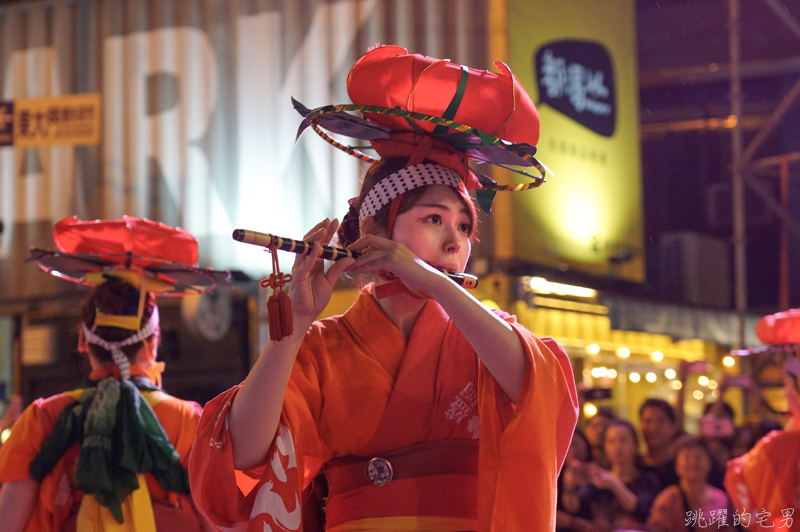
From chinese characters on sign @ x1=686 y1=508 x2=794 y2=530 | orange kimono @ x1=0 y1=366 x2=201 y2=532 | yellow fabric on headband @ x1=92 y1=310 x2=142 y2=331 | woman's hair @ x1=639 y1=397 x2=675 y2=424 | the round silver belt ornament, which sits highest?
yellow fabric on headband @ x1=92 y1=310 x2=142 y2=331

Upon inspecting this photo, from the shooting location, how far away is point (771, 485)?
3.92 metres

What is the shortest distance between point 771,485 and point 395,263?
3.15m

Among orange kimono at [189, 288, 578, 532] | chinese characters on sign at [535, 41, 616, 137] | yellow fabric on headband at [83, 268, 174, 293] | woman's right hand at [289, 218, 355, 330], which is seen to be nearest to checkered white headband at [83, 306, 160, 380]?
yellow fabric on headband at [83, 268, 174, 293]

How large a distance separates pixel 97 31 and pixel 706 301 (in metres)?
6.77

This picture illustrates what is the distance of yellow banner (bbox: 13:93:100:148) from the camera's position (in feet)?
25.0

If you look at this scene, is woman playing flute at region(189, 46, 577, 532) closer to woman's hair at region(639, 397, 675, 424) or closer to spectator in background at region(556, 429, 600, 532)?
spectator in background at region(556, 429, 600, 532)

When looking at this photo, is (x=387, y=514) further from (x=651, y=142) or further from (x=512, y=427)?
(x=651, y=142)

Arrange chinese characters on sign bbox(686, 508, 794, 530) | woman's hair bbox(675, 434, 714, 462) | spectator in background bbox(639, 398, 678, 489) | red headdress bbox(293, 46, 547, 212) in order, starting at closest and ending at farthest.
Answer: red headdress bbox(293, 46, 547, 212) < chinese characters on sign bbox(686, 508, 794, 530) < woman's hair bbox(675, 434, 714, 462) < spectator in background bbox(639, 398, 678, 489)

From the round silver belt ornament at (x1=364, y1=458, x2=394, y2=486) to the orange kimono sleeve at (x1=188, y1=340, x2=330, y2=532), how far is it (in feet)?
0.44

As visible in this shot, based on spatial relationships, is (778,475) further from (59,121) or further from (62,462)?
(59,121)

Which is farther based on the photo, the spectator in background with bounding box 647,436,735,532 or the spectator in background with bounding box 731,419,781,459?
the spectator in background with bounding box 731,419,781,459

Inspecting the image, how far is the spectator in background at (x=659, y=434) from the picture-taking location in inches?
170

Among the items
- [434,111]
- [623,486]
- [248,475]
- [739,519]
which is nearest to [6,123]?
[623,486]

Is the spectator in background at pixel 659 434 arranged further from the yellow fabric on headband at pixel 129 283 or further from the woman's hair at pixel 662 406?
the yellow fabric on headband at pixel 129 283
